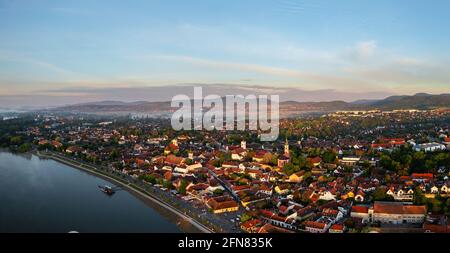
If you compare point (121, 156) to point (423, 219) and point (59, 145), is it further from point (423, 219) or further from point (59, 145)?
point (423, 219)

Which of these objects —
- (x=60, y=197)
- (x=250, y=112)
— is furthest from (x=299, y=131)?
(x=60, y=197)

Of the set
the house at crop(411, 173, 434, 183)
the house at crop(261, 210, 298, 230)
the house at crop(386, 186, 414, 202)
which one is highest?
the house at crop(411, 173, 434, 183)

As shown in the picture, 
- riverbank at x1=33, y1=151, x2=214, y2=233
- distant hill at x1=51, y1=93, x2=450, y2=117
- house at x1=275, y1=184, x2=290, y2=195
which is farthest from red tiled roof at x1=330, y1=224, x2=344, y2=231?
distant hill at x1=51, y1=93, x2=450, y2=117

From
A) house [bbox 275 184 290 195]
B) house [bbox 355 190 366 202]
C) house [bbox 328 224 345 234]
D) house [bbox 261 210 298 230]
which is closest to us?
house [bbox 328 224 345 234]

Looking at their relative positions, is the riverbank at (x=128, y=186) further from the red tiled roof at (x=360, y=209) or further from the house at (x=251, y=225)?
the red tiled roof at (x=360, y=209)

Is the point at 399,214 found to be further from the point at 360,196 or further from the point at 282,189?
the point at 282,189

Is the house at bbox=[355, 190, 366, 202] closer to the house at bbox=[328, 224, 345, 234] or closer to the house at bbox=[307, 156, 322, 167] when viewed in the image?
the house at bbox=[328, 224, 345, 234]

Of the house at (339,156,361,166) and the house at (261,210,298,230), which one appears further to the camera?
the house at (339,156,361,166)
